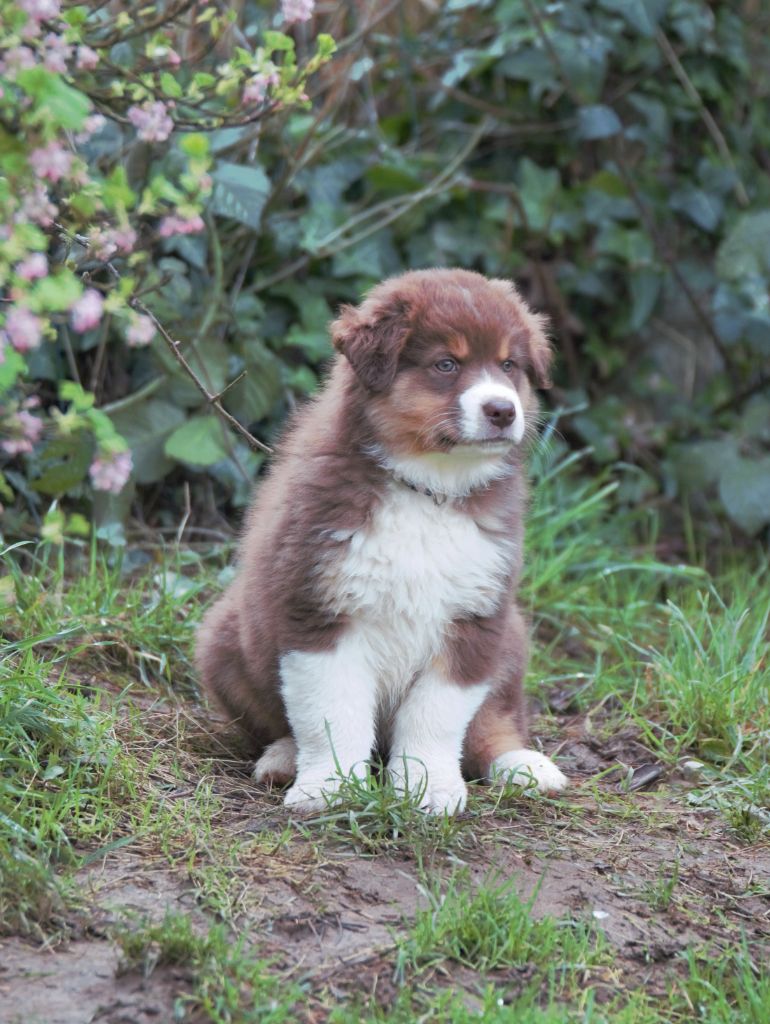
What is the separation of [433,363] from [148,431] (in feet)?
7.62

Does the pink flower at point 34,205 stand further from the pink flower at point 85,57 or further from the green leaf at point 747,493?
the green leaf at point 747,493

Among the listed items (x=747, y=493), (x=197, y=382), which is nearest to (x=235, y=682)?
(x=197, y=382)

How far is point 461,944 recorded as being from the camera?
294 cm

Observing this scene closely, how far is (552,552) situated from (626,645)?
2.02 feet

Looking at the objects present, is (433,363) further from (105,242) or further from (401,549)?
(105,242)

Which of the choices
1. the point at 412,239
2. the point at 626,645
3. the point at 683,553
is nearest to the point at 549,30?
the point at 412,239

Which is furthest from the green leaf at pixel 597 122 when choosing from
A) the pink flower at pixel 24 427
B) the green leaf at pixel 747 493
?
the pink flower at pixel 24 427

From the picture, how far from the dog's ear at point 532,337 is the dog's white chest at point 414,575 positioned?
1.71ft

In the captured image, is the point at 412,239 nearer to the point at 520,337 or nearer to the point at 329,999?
the point at 520,337

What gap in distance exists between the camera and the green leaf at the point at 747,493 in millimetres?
6457

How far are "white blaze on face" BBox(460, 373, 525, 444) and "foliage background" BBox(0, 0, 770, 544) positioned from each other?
2.11m

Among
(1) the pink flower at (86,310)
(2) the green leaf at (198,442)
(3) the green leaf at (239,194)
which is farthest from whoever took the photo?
(2) the green leaf at (198,442)

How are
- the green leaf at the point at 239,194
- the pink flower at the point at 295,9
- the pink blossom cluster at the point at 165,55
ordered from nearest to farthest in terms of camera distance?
the pink flower at the point at 295,9 → the pink blossom cluster at the point at 165,55 → the green leaf at the point at 239,194

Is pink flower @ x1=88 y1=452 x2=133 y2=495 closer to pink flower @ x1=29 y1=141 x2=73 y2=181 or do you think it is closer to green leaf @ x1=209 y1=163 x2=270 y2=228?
pink flower @ x1=29 y1=141 x2=73 y2=181
